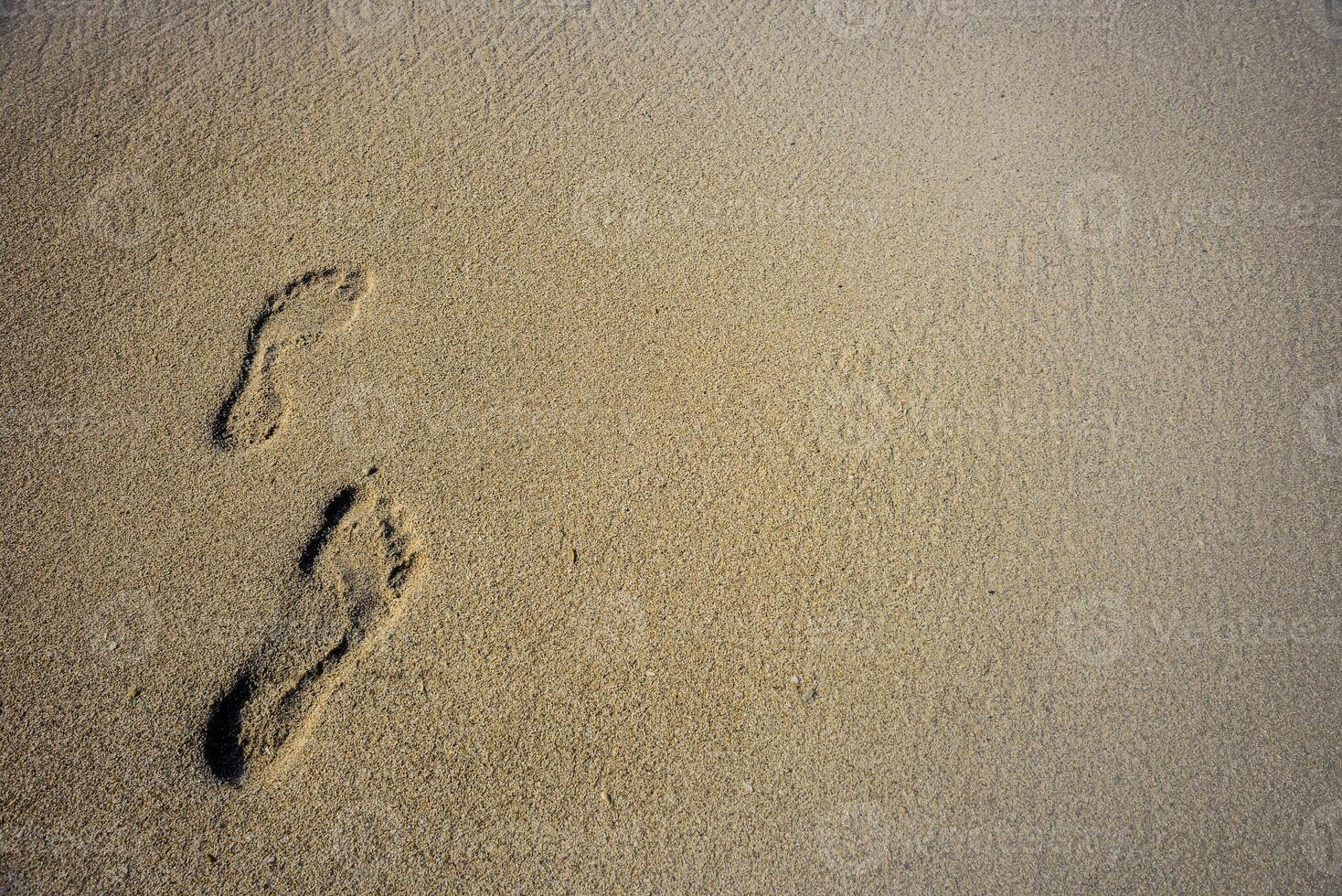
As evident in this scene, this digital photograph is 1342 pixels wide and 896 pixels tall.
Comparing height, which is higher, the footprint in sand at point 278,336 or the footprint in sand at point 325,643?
the footprint in sand at point 278,336

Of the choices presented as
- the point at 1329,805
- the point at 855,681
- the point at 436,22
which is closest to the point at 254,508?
the point at 855,681

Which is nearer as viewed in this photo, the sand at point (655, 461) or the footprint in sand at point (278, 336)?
the sand at point (655, 461)

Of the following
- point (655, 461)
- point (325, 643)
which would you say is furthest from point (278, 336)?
point (655, 461)

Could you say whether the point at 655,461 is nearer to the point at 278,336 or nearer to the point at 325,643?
the point at 325,643

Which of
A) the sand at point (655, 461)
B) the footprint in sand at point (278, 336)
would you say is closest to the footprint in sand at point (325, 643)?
the sand at point (655, 461)

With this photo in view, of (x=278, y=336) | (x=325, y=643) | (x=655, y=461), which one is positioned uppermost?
(x=278, y=336)

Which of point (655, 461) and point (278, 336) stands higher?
point (278, 336)

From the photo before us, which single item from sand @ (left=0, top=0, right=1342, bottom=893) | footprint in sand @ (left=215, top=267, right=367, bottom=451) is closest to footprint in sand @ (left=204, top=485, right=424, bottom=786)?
sand @ (left=0, top=0, right=1342, bottom=893)

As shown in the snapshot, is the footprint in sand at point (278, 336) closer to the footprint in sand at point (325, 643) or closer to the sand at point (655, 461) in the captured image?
the sand at point (655, 461)
